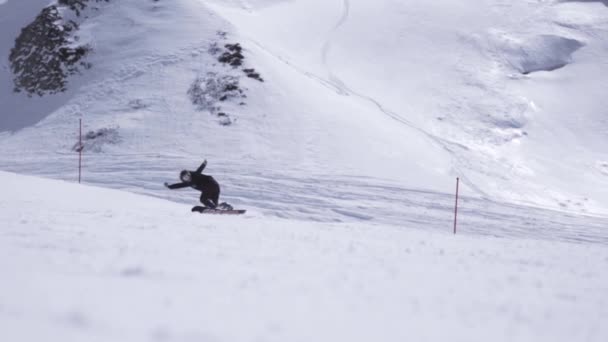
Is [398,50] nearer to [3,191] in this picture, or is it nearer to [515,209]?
[515,209]

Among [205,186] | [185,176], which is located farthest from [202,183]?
[185,176]

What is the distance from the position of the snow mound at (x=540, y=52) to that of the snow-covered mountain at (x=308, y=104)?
0.16 metres

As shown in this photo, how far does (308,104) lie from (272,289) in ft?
67.5

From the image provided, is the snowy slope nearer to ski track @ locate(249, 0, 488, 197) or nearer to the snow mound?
ski track @ locate(249, 0, 488, 197)

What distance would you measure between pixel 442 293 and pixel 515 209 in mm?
13371

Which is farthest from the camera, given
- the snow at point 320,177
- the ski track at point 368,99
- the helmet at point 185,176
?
the ski track at point 368,99

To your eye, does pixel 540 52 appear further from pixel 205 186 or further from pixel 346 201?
pixel 205 186

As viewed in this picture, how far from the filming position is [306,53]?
32.9 metres

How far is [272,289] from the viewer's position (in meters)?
2.96

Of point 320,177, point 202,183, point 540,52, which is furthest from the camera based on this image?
point 540,52

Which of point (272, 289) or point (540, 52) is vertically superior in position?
point (540, 52)

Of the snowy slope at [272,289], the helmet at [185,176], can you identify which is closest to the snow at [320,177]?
the snowy slope at [272,289]

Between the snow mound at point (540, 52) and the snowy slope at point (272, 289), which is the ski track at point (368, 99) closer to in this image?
the snow mound at point (540, 52)

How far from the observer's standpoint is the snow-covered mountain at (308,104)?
1883 cm
